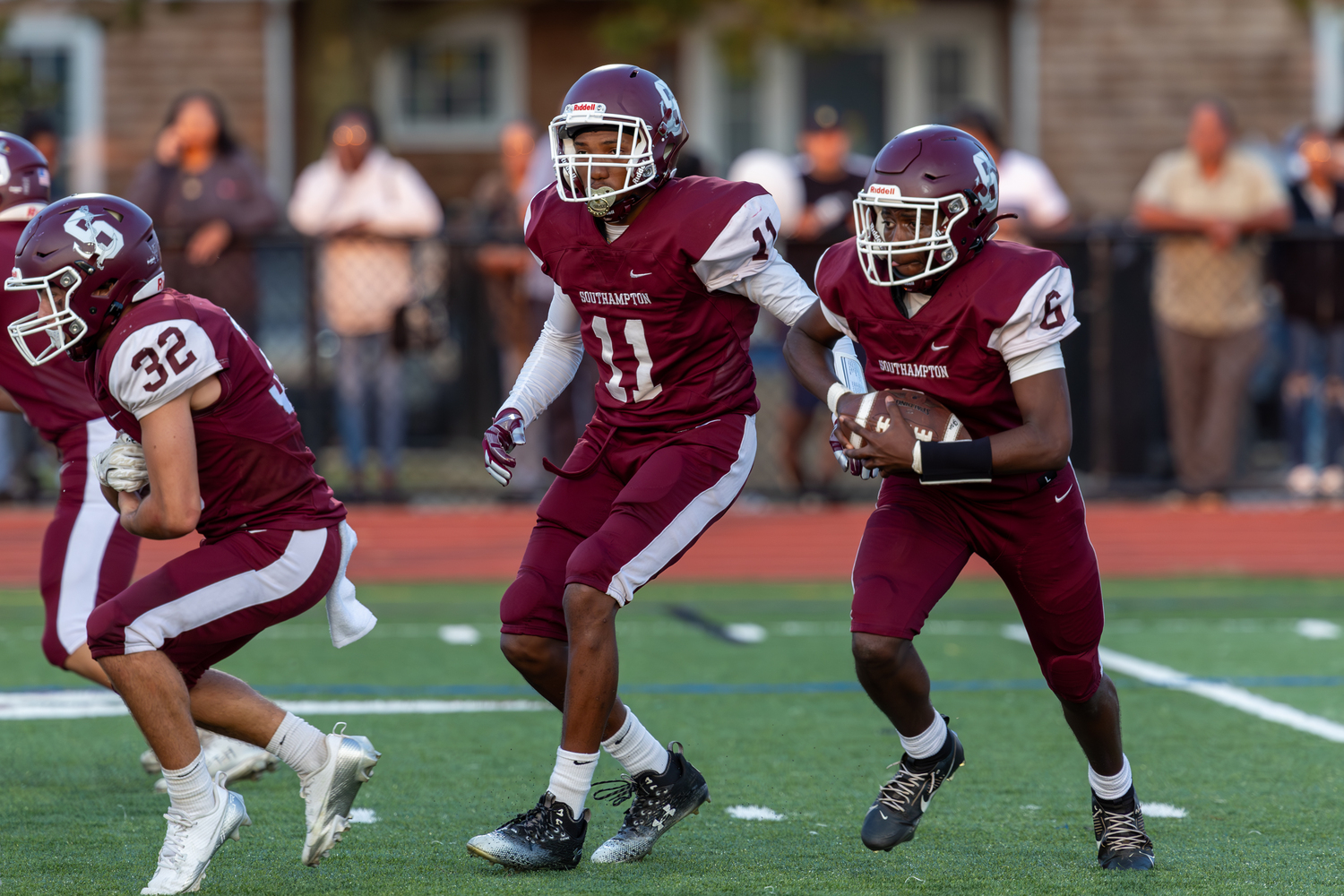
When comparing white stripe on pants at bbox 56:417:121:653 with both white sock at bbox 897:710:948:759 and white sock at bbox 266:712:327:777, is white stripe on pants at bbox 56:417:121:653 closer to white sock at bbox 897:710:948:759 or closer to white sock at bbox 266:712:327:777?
white sock at bbox 266:712:327:777

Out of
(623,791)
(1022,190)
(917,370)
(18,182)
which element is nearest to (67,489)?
(18,182)

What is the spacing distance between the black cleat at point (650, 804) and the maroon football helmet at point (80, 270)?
5.12 feet

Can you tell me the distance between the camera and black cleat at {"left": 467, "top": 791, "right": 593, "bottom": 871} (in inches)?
159

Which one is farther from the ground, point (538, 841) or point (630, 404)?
point (630, 404)

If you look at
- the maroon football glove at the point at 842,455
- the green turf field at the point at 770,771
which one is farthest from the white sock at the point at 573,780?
the maroon football glove at the point at 842,455

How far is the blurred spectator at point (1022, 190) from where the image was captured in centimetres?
957

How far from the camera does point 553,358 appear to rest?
4.67 meters

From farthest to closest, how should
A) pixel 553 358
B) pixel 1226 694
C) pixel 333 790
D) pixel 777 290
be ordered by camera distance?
pixel 1226 694
pixel 553 358
pixel 777 290
pixel 333 790

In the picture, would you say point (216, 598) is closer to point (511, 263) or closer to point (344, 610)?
point (344, 610)

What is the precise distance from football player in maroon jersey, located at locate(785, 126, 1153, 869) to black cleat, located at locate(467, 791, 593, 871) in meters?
0.66

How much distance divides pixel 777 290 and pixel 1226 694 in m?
2.76

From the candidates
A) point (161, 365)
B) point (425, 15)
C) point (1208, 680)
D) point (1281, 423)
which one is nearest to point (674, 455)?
point (161, 365)

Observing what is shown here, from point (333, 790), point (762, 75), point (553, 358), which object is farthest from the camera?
point (762, 75)

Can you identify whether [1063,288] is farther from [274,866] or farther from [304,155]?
[304,155]
